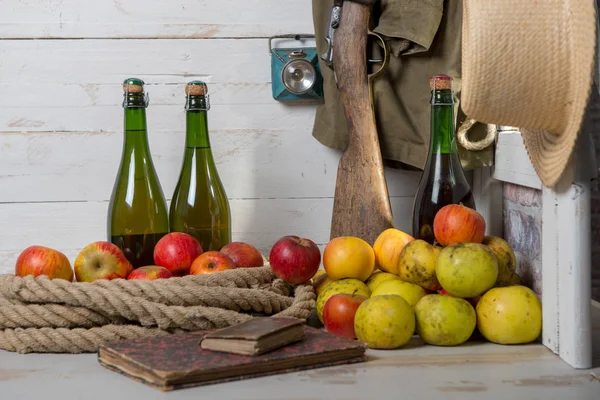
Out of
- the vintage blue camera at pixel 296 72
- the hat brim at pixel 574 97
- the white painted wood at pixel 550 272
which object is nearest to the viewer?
the hat brim at pixel 574 97

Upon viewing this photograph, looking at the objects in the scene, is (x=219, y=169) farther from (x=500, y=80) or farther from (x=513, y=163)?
(x=500, y=80)

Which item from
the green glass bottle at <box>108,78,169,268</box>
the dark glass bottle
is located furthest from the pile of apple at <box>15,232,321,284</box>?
the dark glass bottle

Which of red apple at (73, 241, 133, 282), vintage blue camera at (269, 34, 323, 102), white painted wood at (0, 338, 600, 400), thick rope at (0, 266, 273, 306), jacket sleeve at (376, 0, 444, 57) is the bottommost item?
white painted wood at (0, 338, 600, 400)

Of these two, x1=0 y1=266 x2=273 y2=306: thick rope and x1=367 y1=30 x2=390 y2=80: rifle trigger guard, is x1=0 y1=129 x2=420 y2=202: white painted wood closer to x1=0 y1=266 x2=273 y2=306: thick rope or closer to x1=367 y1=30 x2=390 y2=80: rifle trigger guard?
x1=367 y1=30 x2=390 y2=80: rifle trigger guard

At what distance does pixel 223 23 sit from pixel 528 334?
0.85 m

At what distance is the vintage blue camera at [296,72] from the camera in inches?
59.0

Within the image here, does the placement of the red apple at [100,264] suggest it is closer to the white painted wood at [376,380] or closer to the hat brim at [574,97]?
the white painted wood at [376,380]

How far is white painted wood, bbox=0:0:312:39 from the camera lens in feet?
4.93

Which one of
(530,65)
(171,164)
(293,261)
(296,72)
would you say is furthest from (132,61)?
(530,65)

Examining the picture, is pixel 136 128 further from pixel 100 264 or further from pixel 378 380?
pixel 378 380

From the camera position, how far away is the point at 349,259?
1159mm

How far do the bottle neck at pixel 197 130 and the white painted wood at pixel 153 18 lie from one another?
0.26 metres

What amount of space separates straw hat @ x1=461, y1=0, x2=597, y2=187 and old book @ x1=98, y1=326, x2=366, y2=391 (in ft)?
1.13

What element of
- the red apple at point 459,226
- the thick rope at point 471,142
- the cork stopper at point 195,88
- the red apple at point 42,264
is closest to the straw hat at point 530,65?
the red apple at point 459,226
